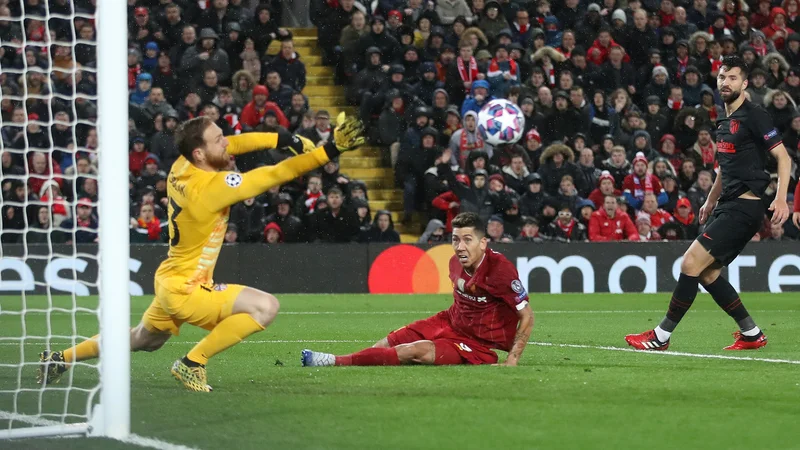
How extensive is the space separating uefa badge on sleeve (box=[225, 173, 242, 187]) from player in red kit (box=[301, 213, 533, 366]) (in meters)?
1.60

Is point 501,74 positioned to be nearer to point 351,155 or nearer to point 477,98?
point 477,98

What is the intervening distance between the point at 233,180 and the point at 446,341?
2.03 m

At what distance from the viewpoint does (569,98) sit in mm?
19531

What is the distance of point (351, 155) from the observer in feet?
68.2

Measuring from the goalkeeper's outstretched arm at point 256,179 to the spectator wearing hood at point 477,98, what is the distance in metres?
12.4

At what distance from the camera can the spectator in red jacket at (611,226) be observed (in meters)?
18.1

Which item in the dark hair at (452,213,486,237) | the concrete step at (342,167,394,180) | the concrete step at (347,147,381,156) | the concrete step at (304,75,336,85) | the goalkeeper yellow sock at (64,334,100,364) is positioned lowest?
the concrete step at (342,167,394,180)

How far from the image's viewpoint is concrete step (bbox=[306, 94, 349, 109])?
21.3 m

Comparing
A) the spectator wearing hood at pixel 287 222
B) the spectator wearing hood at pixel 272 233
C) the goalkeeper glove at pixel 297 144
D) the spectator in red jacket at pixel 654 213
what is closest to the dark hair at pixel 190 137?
the goalkeeper glove at pixel 297 144

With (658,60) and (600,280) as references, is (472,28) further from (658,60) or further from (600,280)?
(600,280)

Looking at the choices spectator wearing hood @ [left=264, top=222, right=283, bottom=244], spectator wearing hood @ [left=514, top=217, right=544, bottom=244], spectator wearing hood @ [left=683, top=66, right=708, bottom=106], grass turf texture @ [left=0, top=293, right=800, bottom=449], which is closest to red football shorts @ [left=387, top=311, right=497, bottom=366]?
grass turf texture @ [left=0, top=293, right=800, bottom=449]

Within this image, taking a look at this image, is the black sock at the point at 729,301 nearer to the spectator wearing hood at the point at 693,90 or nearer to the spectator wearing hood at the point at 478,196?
the spectator wearing hood at the point at 478,196

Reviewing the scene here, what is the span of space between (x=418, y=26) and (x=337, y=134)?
14666 mm

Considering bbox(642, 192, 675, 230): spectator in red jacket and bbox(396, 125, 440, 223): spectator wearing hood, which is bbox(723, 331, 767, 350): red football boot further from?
bbox(396, 125, 440, 223): spectator wearing hood
